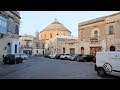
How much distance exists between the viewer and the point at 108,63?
59.6 ft

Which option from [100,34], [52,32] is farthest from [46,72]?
[52,32]

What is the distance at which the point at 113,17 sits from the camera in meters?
42.3

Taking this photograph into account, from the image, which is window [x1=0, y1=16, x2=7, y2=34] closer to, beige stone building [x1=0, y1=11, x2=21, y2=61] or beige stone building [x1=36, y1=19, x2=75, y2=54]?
beige stone building [x1=0, y1=11, x2=21, y2=61]

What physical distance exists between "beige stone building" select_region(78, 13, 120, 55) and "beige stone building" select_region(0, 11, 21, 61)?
14.1m

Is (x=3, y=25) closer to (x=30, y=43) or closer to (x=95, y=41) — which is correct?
(x=95, y=41)

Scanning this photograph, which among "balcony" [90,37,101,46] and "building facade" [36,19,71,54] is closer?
"balcony" [90,37,101,46]

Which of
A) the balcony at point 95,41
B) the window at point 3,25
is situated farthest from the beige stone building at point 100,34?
the window at point 3,25

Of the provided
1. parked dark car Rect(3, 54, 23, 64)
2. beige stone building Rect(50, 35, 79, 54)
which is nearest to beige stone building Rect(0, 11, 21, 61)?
parked dark car Rect(3, 54, 23, 64)

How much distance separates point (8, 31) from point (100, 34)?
17.2m

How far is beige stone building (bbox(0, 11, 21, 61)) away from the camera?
37.6 meters

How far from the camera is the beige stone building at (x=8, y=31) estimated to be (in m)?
37.6
